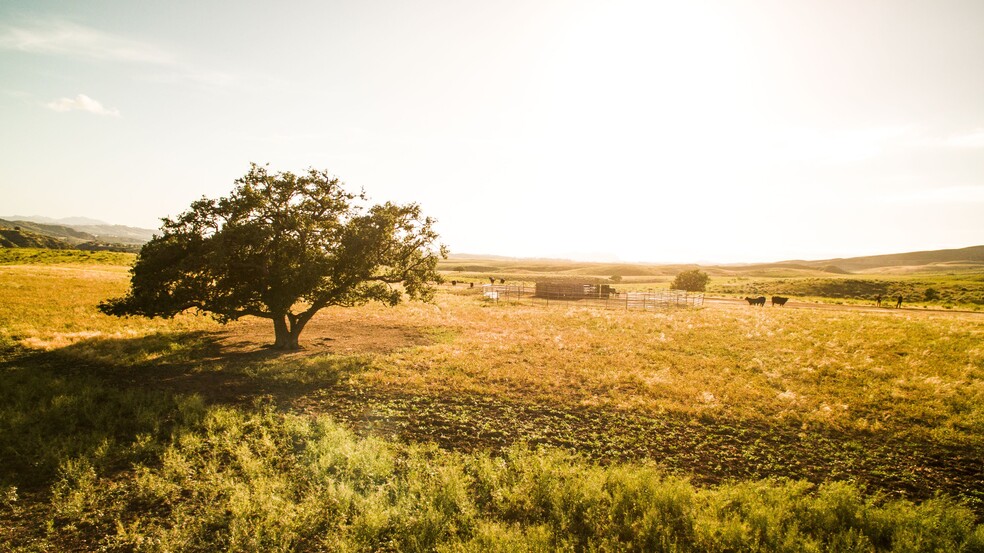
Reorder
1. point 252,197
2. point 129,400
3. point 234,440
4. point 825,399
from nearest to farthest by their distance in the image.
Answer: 1. point 234,440
2. point 129,400
3. point 825,399
4. point 252,197

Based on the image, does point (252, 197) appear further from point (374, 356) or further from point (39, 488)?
point (39, 488)

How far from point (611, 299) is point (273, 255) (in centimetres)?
4228

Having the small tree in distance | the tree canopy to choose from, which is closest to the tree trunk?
the tree canopy

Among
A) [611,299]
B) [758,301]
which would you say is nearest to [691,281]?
[758,301]

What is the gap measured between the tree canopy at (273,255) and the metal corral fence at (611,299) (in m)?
28.5

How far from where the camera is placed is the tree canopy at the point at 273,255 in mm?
19250

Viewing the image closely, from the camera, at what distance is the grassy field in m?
8.33

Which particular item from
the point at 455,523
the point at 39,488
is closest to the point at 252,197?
the point at 39,488

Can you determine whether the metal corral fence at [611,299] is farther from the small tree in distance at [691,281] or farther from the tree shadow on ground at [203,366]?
the tree shadow on ground at [203,366]

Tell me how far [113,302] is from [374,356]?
41.9 ft

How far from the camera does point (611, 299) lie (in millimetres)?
52938

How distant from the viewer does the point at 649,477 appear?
992cm

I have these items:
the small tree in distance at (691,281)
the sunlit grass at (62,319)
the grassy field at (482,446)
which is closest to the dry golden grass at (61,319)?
the sunlit grass at (62,319)

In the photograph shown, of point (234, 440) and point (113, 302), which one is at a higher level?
point (113, 302)
